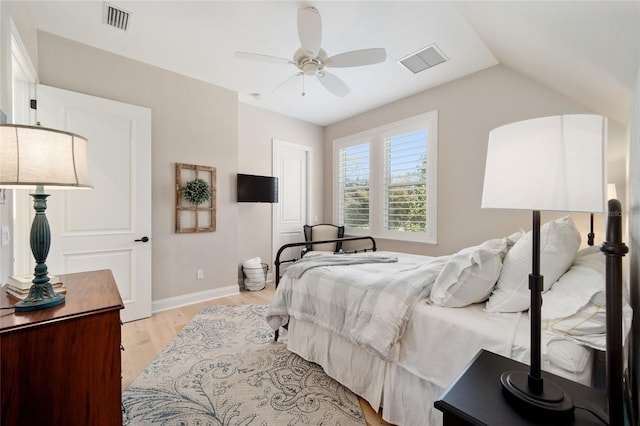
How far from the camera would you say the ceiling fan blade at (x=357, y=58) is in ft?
7.42

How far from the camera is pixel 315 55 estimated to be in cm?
233

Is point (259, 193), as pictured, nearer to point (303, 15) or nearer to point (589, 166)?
point (303, 15)

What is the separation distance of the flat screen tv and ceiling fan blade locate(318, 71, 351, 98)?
5.72ft

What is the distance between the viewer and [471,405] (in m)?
0.82

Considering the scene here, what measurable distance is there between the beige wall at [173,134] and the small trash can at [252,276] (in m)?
0.21

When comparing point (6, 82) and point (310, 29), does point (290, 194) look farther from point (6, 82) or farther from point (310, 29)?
point (6, 82)

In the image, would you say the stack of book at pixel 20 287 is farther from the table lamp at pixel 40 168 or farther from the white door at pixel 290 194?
the white door at pixel 290 194

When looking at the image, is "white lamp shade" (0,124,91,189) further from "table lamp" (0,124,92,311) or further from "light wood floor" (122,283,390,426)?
"light wood floor" (122,283,390,426)

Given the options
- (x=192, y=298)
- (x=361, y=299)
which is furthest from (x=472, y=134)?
(x=192, y=298)

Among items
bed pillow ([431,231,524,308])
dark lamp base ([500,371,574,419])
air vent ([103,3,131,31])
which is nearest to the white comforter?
bed pillow ([431,231,524,308])

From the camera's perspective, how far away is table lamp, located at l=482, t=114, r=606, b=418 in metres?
0.70

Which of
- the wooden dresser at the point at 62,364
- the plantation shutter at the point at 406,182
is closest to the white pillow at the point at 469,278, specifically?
the wooden dresser at the point at 62,364

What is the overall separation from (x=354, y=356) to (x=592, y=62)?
2.41 metres

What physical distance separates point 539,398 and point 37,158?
1.87 metres
